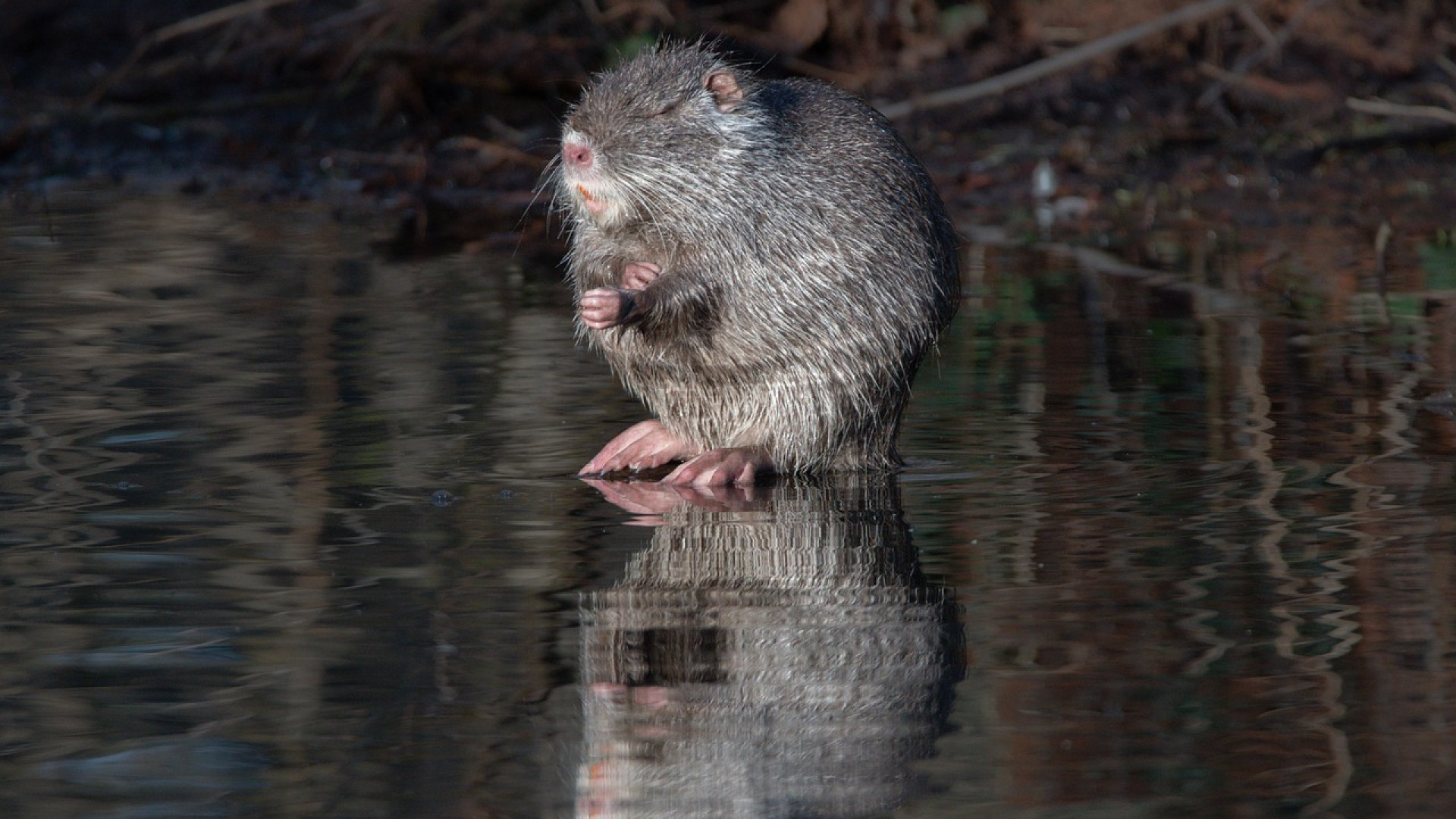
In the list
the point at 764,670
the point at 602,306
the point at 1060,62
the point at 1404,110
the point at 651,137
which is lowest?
the point at 764,670

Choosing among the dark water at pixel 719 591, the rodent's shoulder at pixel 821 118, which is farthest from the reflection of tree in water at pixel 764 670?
the rodent's shoulder at pixel 821 118

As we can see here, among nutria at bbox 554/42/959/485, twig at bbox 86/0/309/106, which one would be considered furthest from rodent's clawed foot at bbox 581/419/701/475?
twig at bbox 86/0/309/106

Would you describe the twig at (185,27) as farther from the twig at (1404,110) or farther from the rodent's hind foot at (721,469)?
the rodent's hind foot at (721,469)

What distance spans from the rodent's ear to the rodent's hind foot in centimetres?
87

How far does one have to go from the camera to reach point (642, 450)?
5148 millimetres

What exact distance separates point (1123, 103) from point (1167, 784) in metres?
9.62

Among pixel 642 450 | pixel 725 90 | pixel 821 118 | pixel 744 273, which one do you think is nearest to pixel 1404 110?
pixel 821 118

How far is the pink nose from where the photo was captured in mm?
4984

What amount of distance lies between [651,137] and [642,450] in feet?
2.56

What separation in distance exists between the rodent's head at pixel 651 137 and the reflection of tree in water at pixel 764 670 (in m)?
0.91

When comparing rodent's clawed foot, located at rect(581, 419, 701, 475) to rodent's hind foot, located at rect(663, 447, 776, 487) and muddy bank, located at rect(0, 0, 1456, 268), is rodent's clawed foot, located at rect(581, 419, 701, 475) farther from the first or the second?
muddy bank, located at rect(0, 0, 1456, 268)

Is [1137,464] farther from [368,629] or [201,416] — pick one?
[201,416]

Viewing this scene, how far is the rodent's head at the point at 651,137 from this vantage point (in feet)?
16.4

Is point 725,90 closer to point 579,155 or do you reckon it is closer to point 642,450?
point 579,155
